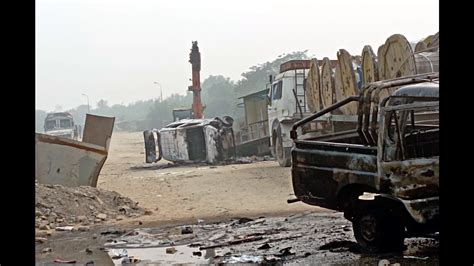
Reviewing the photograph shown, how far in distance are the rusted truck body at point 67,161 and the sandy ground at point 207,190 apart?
125 centimetres

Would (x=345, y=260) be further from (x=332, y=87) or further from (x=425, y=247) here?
(x=332, y=87)

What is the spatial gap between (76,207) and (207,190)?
13.4 ft

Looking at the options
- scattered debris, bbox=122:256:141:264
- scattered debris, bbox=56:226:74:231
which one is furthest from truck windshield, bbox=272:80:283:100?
scattered debris, bbox=122:256:141:264

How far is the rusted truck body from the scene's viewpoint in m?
12.6

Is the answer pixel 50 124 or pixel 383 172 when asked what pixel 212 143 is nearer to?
pixel 383 172

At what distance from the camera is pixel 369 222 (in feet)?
22.8

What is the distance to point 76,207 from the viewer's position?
37.2 ft

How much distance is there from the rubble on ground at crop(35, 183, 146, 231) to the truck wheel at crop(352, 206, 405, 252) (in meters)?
4.87

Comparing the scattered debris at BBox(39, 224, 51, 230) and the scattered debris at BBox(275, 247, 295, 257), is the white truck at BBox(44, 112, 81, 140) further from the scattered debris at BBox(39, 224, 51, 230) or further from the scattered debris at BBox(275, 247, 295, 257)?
the scattered debris at BBox(275, 247, 295, 257)

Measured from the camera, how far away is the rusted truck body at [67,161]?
1262 cm

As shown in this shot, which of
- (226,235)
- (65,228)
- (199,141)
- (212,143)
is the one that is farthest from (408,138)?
(199,141)

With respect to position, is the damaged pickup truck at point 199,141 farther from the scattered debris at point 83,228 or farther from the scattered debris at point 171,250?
the scattered debris at point 171,250
